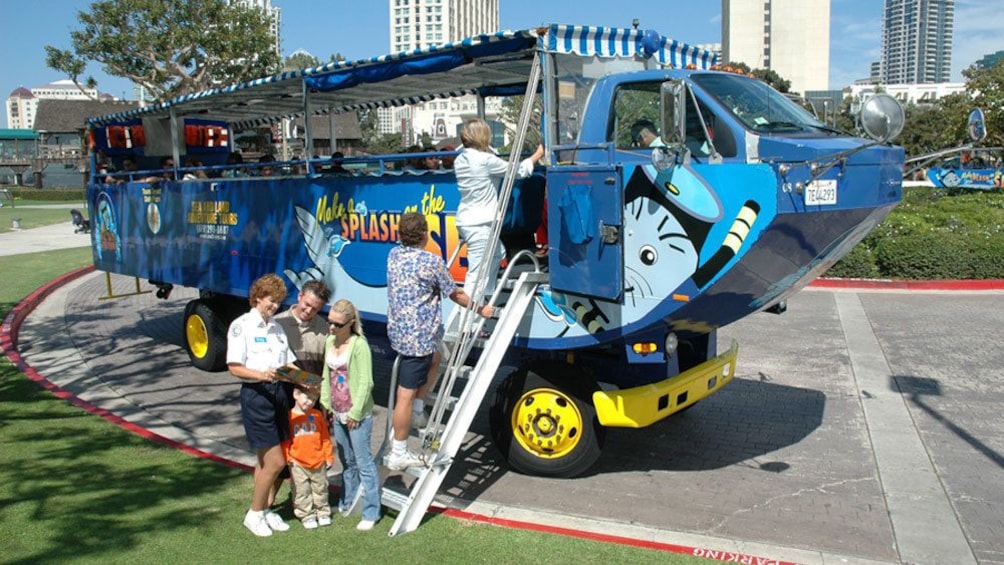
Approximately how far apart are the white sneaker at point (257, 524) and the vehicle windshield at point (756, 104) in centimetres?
407

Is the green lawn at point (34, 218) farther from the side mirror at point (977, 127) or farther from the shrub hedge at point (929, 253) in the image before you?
the side mirror at point (977, 127)

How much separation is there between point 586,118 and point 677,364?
2184 millimetres

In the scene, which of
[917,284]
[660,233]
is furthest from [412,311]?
[917,284]

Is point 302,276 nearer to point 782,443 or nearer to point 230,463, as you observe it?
point 230,463

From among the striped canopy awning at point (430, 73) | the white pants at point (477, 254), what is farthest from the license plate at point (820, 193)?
the white pants at point (477, 254)

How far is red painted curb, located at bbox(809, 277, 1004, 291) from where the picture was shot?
14.7m

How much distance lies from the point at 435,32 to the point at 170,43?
126656 millimetres

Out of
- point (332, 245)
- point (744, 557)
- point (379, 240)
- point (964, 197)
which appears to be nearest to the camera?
point (744, 557)

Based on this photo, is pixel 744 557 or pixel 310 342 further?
pixel 310 342

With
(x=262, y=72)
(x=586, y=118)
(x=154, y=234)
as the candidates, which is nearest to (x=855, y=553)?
(x=586, y=118)

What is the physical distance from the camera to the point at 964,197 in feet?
74.5

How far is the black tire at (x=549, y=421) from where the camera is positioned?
20.2 feet

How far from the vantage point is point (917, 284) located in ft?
48.8

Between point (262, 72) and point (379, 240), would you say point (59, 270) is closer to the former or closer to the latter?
point (379, 240)
